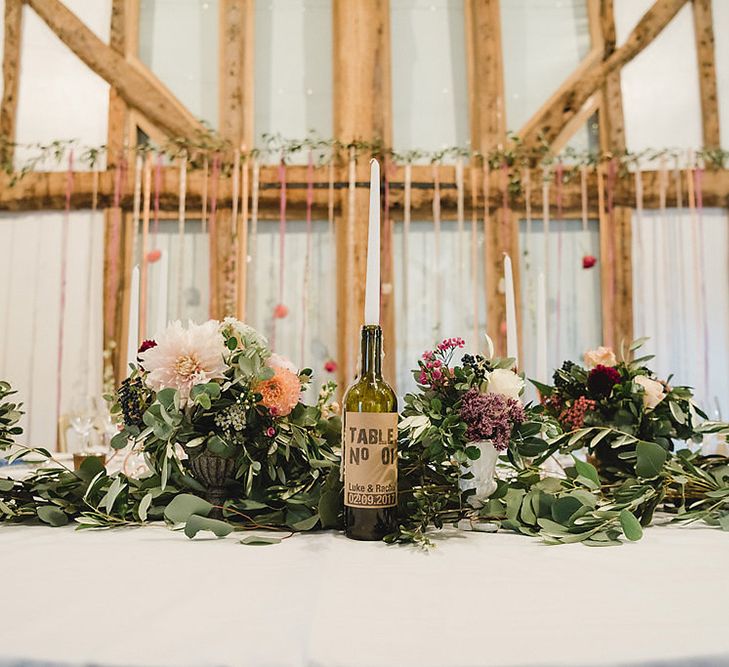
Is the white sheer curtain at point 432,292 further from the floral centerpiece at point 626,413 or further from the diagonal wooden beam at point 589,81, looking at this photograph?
the floral centerpiece at point 626,413

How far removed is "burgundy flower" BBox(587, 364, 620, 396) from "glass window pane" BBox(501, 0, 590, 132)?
3.07 meters

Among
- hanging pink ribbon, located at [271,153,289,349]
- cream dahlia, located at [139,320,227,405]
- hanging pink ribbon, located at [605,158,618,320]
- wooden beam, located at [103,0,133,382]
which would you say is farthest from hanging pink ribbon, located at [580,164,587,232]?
cream dahlia, located at [139,320,227,405]

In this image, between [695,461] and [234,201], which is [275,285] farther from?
[695,461]

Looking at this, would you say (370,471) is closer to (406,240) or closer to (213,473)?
(213,473)

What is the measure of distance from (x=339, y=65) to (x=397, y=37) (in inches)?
17.4

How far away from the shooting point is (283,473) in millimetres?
961

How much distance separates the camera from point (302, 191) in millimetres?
3779

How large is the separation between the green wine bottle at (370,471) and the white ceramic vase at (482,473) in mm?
135

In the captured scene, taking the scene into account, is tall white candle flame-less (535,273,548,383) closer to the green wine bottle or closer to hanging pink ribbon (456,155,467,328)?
the green wine bottle

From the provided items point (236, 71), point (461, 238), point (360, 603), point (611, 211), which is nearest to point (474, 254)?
point (461, 238)

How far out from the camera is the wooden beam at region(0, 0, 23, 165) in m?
3.85

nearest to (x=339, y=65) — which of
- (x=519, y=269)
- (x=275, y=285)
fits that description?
(x=275, y=285)

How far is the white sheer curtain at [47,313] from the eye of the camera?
3.71 m

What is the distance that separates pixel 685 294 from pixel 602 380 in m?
3.00
